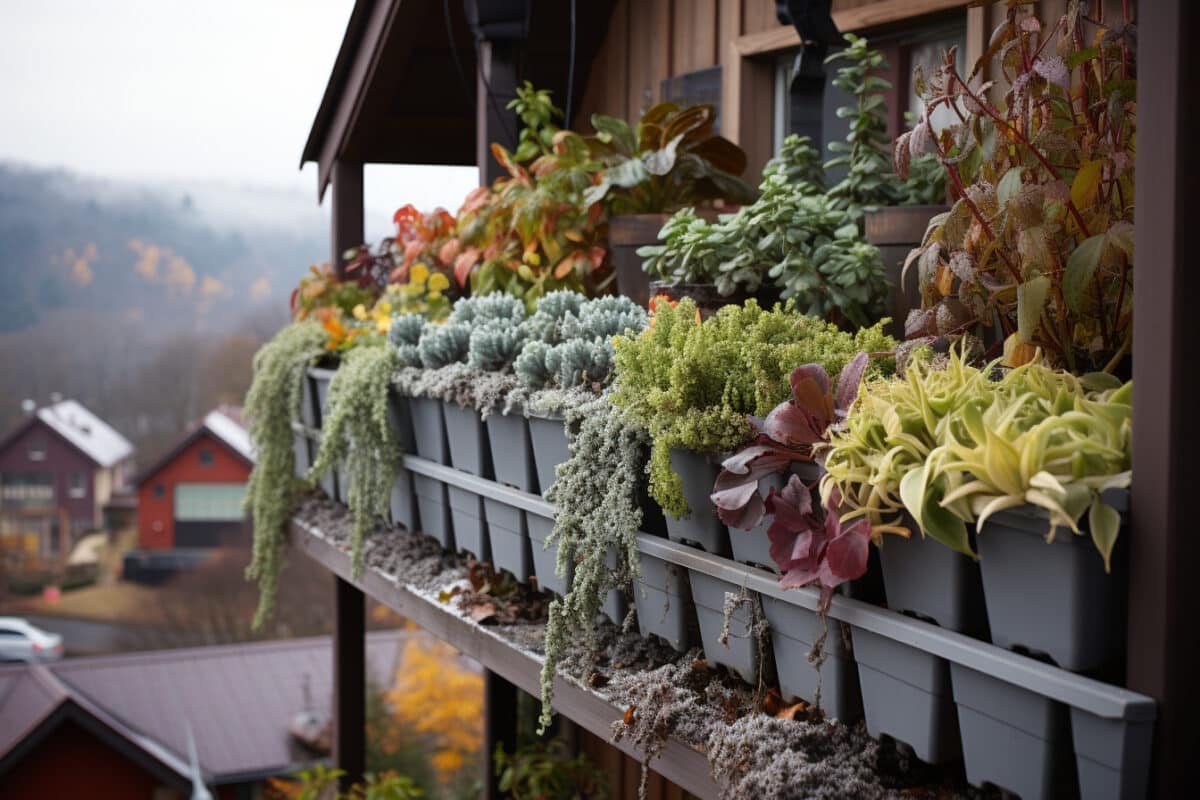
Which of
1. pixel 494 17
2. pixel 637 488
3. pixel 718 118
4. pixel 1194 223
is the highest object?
pixel 494 17

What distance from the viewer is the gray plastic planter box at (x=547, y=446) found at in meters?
1.71

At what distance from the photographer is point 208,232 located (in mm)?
7938

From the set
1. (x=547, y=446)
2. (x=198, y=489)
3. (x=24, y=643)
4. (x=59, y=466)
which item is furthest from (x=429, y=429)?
(x=24, y=643)

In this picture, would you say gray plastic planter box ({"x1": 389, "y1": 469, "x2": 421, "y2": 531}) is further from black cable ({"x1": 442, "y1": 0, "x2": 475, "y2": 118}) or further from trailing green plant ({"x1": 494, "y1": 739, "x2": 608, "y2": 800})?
trailing green plant ({"x1": 494, "y1": 739, "x2": 608, "y2": 800})

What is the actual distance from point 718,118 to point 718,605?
1.95 metres

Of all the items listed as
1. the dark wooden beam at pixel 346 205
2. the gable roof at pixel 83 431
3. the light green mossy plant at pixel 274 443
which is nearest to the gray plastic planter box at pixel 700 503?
the light green mossy plant at pixel 274 443

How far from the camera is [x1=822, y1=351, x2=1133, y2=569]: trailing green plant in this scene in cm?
93

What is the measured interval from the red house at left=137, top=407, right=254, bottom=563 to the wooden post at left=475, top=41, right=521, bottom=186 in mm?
5315

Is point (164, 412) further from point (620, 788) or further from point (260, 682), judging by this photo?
point (620, 788)

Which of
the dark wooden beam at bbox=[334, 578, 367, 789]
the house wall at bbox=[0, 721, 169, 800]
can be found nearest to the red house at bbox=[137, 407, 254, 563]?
the house wall at bbox=[0, 721, 169, 800]

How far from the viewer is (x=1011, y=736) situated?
1009 mm

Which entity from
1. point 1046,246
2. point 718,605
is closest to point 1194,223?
point 1046,246

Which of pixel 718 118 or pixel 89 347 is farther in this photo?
pixel 89 347

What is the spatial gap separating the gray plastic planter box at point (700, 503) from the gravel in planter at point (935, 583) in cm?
29
